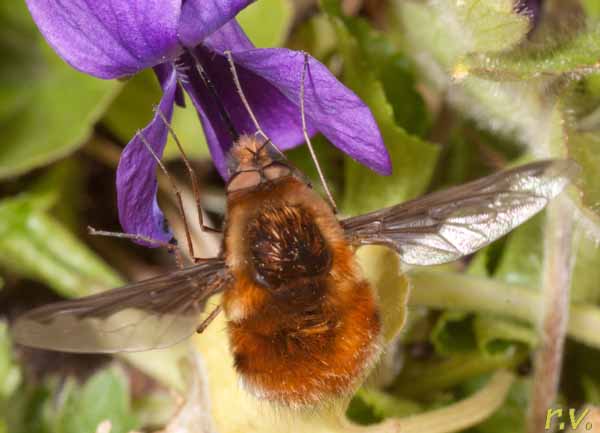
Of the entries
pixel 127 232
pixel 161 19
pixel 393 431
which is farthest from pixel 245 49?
pixel 393 431

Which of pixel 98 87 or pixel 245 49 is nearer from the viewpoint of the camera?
pixel 245 49

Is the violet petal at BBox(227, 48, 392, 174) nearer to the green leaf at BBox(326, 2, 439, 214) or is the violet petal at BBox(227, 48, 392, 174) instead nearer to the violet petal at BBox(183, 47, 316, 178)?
the violet petal at BBox(183, 47, 316, 178)

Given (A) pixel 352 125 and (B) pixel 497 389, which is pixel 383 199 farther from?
(A) pixel 352 125

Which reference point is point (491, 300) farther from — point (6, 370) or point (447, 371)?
point (6, 370)

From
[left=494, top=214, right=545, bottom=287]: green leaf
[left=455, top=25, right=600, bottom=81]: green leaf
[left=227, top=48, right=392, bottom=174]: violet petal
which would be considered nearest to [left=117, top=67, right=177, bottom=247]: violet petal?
[left=227, top=48, right=392, bottom=174]: violet petal

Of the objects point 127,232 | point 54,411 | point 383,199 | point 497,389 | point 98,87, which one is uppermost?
point 98,87

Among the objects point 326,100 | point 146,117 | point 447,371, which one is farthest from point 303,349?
point 146,117

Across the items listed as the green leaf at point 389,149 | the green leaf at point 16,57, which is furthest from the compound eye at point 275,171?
the green leaf at point 16,57

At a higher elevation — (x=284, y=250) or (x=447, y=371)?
(x=284, y=250)
